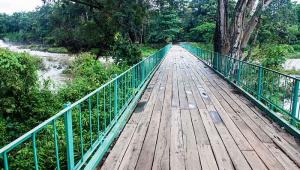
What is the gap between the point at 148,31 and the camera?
4597 centimetres

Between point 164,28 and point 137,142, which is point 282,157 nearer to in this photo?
point 137,142

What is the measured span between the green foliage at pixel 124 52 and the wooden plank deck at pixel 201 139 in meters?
4.19

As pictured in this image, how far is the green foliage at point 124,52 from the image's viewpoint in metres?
10.3

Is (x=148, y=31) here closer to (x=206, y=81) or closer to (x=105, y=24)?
(x=105, y=24)

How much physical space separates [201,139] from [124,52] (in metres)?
6.97

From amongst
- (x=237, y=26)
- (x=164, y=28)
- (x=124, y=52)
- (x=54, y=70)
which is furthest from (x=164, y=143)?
(x=164, y=28)

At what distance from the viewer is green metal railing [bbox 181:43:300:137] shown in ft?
14.7

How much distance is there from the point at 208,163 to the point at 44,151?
3.09 m

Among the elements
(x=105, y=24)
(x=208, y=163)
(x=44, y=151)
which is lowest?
(x=44, y=151)

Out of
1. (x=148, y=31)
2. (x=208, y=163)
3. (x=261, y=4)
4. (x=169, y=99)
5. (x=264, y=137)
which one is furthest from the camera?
(x=148, y=31)

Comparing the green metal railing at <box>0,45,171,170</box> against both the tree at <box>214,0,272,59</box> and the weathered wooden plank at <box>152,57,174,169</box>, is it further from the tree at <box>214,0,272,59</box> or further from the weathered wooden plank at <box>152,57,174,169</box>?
the tree at <box>214,0,272,59</box>

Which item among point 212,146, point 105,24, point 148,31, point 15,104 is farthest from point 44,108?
point 148,31

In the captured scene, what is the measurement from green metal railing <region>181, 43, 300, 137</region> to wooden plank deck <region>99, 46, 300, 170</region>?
28 centimetres

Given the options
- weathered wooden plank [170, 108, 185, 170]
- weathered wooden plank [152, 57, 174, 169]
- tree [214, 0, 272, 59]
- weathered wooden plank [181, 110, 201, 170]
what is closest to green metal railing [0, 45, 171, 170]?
weathered wooden plank [152, 57, 174, 169]
